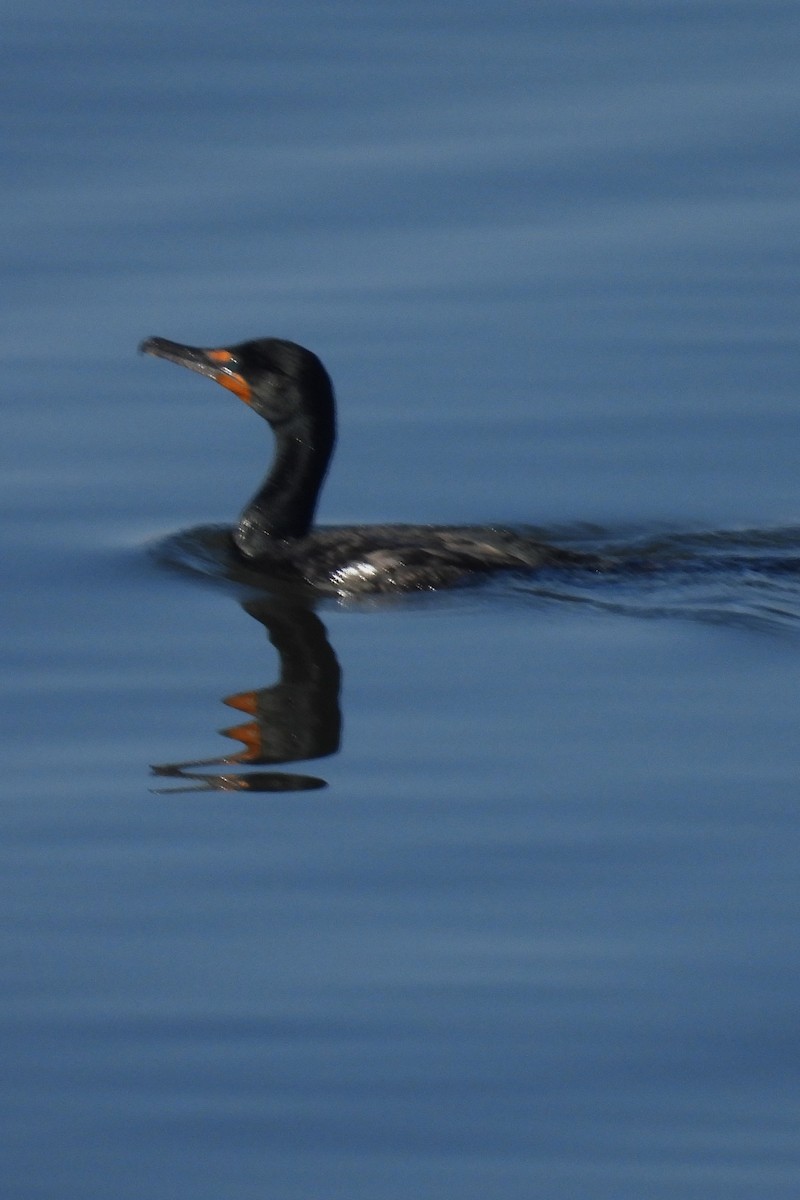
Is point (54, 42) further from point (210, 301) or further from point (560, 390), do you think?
point (560, 390)

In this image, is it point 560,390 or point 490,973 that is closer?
point 490,973

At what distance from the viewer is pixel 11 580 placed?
34.8 feet

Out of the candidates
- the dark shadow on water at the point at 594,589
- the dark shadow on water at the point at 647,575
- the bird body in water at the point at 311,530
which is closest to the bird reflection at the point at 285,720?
the dark shadow on water at the point at 594,589

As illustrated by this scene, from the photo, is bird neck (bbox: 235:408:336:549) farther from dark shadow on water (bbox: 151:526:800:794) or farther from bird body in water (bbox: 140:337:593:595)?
dark shadow on water (bbox: 151:526:800:794)

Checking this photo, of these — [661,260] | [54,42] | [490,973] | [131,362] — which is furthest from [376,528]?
[54,42]

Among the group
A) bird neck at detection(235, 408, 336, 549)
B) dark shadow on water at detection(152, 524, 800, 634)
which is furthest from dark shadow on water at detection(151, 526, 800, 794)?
bird neck at detection(235, 408, 336, 549)

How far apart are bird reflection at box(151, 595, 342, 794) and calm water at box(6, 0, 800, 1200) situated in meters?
0.03

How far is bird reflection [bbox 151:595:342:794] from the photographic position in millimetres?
8492

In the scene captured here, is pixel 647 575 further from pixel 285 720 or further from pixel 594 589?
pixel 285 720

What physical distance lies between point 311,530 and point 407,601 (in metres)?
1.01

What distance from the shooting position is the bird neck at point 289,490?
11.3 meters

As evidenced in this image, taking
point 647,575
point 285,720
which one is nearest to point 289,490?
point 647,575

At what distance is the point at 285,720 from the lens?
30.3ft

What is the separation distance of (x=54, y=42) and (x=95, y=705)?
8.54 m
